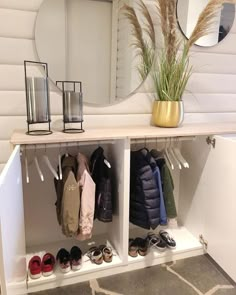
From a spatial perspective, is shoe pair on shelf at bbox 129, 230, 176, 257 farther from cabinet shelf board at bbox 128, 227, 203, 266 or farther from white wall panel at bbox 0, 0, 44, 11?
white wall panel at bbox 0, 0, 44, 11

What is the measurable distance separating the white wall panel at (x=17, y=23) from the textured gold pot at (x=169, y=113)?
907 mm

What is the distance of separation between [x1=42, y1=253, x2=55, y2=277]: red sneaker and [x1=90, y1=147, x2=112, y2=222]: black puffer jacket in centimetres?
37

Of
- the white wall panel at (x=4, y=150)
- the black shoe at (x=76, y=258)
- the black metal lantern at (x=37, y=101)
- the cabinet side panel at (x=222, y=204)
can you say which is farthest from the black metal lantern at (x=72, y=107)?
the cabinet side panel at (x=222, y=204)

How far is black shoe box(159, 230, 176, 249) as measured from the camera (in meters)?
1.83

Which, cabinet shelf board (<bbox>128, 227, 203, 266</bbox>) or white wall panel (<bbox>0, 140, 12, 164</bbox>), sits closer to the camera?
white wall panel (<bbox>0, 140, 12, 164</bbox>)

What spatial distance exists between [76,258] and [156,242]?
0.56 metres

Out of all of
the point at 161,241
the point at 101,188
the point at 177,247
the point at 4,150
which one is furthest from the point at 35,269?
the point at 177,247

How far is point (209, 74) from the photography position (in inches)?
80.7

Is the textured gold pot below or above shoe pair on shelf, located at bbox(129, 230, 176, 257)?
above

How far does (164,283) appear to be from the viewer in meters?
1.62

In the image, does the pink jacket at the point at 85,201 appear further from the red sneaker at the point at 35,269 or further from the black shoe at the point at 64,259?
the red sneaker at the point at 35,269

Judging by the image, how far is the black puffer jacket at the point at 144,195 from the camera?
1607 mm

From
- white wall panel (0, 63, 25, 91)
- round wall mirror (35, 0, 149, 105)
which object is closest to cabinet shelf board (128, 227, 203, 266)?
round wall mirror (35, 0, 149, 105)

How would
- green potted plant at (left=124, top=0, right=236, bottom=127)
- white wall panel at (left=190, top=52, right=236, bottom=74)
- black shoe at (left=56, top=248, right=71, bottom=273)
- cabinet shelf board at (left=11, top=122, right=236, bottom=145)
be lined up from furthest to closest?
white wall panel at (left=190, top=52, right=236, bottom=74), green potted plant at (left=124, top=0, right=236, bottom=127), black shoe at (left=56, top=248, right=71, bottom=273), cabinet shelf board at (left=11, top=122, right=236, bottom=145)
